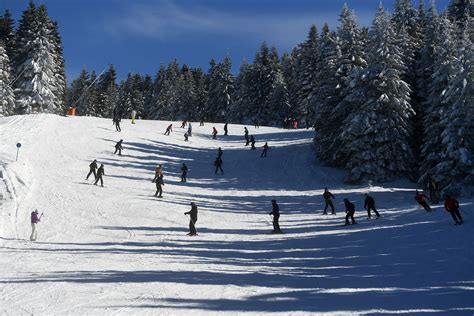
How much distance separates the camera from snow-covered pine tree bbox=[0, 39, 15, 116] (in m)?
51.3

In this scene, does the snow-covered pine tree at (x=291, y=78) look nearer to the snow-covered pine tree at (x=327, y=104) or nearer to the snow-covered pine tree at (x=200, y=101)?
the snow-covered pine tree at (x=200, y=101)

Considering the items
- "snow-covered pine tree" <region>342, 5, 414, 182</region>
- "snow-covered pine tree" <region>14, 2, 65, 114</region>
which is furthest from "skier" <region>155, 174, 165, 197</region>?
"snow-covered pine tree" <region>14, 2, 65, 114</region>

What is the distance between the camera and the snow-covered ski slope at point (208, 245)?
34.5 feet

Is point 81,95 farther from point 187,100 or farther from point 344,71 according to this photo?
point 344,71

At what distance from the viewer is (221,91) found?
274 ft

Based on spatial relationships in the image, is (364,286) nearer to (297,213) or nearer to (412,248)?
(412,248)

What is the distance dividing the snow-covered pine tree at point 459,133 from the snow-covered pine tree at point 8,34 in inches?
2144

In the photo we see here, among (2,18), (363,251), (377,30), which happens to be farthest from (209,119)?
(363,251)

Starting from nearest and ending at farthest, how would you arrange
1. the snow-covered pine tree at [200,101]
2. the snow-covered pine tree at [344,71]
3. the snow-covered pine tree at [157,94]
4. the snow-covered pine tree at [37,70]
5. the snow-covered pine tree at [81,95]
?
1. the snow-covered pine tree at [344,71]
2. the snow-covered pine tree at [37,70]
3. the snow-covered pine tree at [81,95]
4. the snow-covered pine tree at [200,101]
5. the snow-covered pine tree at [157,94]

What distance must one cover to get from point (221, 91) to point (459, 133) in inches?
2337

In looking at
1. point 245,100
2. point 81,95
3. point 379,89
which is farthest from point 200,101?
point 379,89

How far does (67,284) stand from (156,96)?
83279 millimetres

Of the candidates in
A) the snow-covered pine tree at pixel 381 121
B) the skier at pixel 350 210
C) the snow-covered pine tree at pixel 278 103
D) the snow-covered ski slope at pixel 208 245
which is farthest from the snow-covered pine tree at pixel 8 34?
the skier at pixel 350 210

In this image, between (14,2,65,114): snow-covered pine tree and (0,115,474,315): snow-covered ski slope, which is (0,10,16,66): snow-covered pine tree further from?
(0,115,474,315): snow-covered ski slope
